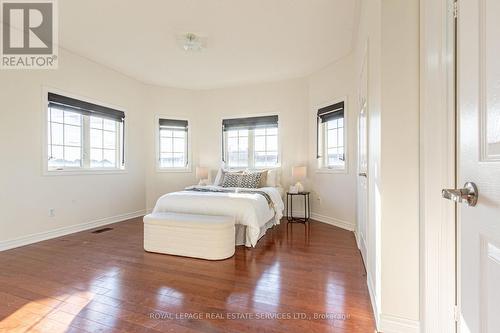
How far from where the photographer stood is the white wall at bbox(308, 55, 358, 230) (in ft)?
13.4

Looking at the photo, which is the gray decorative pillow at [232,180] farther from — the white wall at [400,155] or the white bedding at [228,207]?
the white wall at [400,155]

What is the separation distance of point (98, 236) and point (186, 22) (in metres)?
3.19

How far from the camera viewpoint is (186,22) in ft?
10.5

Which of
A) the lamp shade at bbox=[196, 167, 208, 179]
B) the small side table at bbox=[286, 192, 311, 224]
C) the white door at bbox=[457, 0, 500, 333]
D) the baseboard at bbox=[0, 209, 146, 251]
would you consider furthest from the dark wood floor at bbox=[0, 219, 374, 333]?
the lamp shade at bbox=[196, 167, 208, 179]

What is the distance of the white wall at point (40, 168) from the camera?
10.7 ft

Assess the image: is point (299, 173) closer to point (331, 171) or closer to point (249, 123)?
point (331, 171)

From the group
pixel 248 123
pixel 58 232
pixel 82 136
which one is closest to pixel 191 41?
pixel 248 123

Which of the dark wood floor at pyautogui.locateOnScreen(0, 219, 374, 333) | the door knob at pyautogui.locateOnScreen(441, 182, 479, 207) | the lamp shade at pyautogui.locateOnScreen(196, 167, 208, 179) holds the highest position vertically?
the door knob at pyautogui.locateOnScreen(441, 182, 479, 207)

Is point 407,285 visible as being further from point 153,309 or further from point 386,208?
point 153,309

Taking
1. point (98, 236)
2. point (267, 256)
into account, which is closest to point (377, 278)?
point (267, 256)

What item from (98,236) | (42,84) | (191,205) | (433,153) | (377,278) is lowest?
(98,236)

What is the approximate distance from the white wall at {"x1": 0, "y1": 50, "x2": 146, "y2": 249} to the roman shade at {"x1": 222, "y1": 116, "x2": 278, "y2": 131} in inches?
76.8

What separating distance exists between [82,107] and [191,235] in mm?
2914

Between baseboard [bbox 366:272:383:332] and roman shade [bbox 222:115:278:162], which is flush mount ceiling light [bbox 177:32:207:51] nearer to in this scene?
roman shade [bbox 222:115:278:162]
